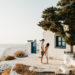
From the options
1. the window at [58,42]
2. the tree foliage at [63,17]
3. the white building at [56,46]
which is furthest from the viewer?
the window at [58,42]

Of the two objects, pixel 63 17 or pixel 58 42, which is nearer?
pixel 63 17

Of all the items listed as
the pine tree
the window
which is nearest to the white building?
the window

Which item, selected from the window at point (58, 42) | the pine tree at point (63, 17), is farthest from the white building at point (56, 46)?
the pine tree at point (63, 17)

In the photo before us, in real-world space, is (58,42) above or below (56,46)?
above

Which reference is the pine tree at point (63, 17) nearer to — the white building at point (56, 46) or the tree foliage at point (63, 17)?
the tree foliage at point (63, 17)

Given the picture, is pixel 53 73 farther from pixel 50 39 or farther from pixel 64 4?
pixel 50 39

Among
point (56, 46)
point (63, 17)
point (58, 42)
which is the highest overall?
point (63, 17)

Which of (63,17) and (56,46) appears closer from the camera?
(63,17)

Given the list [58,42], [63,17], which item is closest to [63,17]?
[63,17]

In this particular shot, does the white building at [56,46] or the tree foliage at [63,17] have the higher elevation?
the tree foliage at [63,17]

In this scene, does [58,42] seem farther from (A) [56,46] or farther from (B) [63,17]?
(B) [63,17]

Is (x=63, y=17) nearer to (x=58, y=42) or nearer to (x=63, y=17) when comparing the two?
(x=63, y=17)

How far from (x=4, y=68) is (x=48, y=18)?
574 centimetres

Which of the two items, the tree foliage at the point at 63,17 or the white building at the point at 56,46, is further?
the white building at the point at 56,46
